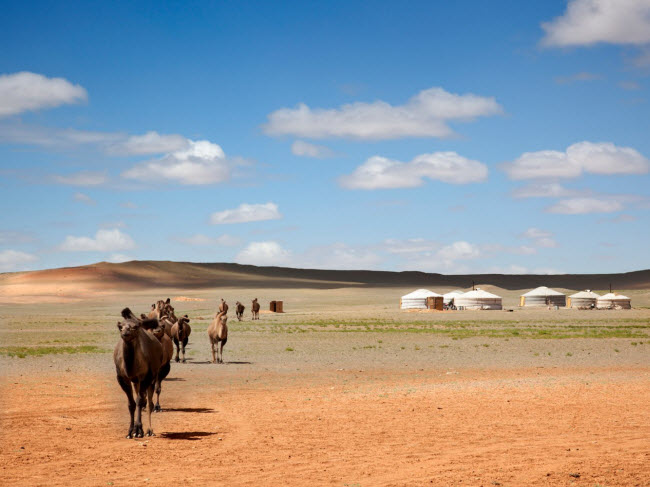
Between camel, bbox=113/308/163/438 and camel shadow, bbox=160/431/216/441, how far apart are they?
0.27 meters

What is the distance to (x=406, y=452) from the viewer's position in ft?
37.1

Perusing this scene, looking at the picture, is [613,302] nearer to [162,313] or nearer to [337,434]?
[162,313]

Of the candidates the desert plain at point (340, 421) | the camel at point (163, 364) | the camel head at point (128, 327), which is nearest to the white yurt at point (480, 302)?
the desert plain at point (340, 421)

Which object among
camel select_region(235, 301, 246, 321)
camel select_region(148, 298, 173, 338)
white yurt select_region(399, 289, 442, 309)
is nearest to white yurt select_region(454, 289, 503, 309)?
white yurt select_region(399, 289, 442, 309)

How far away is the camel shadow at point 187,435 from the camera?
12.5 meters

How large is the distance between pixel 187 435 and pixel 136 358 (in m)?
1.60

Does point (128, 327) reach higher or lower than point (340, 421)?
higher

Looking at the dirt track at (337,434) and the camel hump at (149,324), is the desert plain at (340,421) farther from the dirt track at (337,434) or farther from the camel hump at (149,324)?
the camel hump at (149,324)

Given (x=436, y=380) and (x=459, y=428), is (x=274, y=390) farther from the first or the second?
(x=459, y=428)

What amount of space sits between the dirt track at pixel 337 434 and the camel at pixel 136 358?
0.66 m

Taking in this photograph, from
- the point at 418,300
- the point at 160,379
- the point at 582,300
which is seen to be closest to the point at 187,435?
the point at 160,379

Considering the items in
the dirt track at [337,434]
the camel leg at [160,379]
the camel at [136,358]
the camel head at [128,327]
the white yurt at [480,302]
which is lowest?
the dirt track at [337,434]

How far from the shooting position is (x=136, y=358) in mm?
11984

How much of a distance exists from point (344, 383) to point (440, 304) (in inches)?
2747
